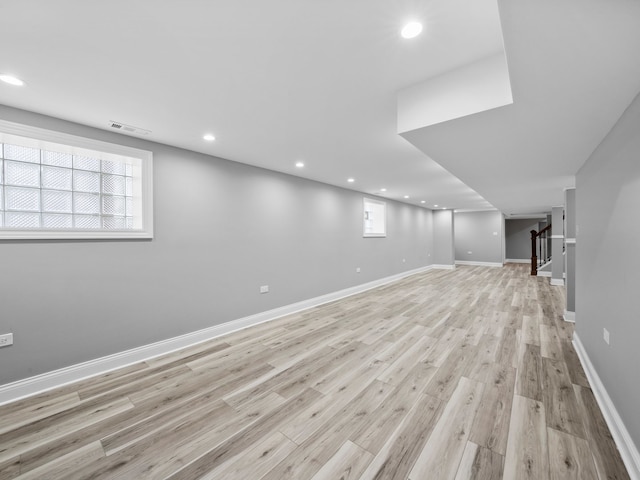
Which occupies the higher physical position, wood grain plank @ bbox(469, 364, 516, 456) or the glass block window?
the glass block window

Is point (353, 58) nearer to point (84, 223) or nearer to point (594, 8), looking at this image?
point (594, 8)

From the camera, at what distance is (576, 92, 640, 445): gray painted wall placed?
151cm

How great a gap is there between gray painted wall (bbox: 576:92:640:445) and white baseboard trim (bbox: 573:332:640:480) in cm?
6

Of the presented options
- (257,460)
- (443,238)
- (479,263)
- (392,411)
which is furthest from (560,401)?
(479,263)

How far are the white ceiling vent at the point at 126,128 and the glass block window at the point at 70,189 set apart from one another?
0.20 m

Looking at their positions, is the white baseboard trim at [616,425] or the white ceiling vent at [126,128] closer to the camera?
the white baseboard trim at [616,425]

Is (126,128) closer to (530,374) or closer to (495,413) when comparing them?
(495,413)

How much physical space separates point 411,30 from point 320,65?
561 millimetres

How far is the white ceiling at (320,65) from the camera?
3.79 ft

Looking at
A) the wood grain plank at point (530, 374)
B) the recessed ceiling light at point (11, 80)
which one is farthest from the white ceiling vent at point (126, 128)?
the wood grain plank at point (530, 374)

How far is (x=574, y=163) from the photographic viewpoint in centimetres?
283

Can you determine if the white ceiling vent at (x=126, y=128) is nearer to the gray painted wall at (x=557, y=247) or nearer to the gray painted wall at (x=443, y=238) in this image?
the gray painted wall at (x=557, y=247)

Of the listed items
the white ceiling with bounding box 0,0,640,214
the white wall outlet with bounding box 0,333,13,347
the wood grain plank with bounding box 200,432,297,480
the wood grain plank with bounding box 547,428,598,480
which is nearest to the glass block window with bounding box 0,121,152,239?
the white ceiling with bounding box 0,0,640,214

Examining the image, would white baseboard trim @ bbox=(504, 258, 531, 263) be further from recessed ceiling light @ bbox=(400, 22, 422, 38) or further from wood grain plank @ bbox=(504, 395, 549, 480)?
recessed ceiling light @ bbox=(400, 22, 422, 38)
